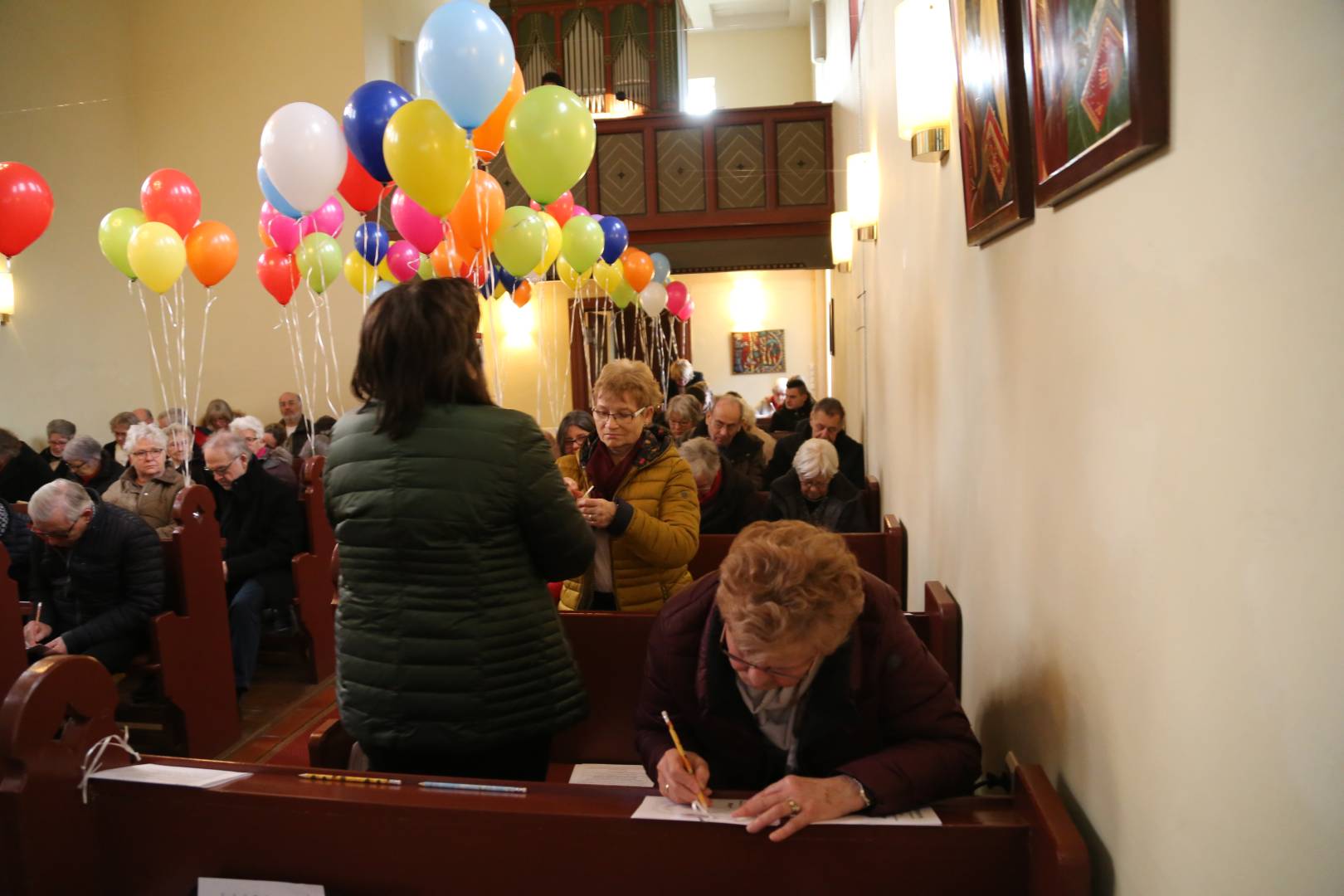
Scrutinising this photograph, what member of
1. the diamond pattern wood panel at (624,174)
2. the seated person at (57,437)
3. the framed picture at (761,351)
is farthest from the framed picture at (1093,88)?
the framed picture at (761,351)

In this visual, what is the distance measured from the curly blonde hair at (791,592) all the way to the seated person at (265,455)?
4.41 m

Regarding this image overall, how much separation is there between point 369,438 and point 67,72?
36.3ft

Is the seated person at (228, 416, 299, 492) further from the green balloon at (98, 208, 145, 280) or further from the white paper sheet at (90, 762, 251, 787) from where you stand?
the white paper sheet at (90, 762, 251, 787)

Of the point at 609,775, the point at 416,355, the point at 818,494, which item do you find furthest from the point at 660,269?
the point at 416,355

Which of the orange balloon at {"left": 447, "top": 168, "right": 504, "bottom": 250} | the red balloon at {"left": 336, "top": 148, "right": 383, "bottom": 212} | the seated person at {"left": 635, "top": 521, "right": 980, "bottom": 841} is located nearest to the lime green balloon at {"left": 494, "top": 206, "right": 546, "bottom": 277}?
the orange balloon at {"left": 447, "top": 168, "right": 504, "bottom": 250}

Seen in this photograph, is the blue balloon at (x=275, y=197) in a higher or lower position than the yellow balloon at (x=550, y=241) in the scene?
higher

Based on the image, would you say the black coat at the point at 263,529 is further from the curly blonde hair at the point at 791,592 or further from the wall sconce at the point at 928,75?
the curly blonde hair at the point at 791,592

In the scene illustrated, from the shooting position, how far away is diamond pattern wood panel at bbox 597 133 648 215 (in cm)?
1009

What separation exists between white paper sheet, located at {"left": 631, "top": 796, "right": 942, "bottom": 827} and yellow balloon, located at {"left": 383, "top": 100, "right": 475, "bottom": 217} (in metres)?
3.10

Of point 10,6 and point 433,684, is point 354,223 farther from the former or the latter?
point 433,684

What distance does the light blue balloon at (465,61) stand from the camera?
12.7 ft

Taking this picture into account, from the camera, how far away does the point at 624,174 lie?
10.1 m

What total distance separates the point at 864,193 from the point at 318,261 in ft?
12.3

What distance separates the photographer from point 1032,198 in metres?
1.77
